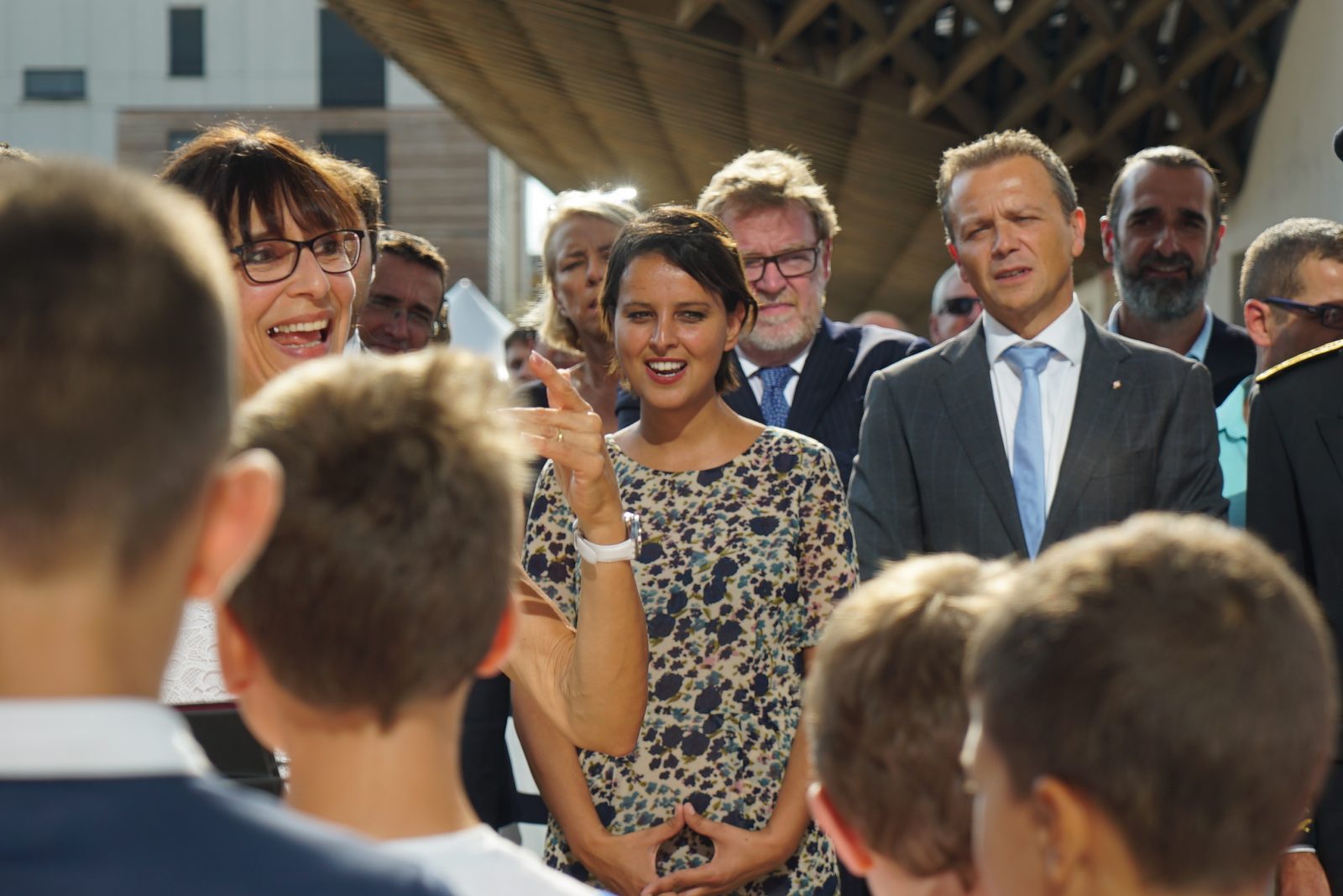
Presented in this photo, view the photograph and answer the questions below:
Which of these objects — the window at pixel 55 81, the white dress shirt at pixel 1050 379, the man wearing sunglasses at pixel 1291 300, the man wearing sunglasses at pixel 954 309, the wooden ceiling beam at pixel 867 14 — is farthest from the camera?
the window at pixel 55 81

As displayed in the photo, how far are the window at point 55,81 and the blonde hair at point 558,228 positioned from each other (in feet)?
106

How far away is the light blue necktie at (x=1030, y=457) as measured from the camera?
352 cm

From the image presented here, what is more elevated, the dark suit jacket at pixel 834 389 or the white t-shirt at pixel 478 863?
the dark suit jacket at pixel 834 389

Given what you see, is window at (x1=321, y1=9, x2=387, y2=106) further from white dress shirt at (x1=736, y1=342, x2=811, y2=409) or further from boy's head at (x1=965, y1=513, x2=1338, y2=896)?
boy's head at (x1=965, y1=513, x2=1338, y2=896)

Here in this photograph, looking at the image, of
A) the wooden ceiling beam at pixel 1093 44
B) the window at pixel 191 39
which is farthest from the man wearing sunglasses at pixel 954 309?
the window at pixel 191 39

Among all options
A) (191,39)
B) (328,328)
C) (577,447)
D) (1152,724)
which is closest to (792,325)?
(328,328)

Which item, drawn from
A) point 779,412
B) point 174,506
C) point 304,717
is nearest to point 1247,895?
point 304,717

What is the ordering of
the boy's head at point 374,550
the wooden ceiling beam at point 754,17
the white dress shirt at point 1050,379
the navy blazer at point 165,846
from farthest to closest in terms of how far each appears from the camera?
the wooden ceiling beam at point 754,17 → the white dress shirt at point 1050,379 → the boy's head at point 374,550 → the navy blazer at point 165,846

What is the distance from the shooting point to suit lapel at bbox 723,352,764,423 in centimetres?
442

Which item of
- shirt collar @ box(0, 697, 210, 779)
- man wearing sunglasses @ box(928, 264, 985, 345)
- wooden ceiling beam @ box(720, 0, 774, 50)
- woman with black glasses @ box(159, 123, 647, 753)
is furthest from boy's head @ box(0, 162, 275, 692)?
wooden ceiling beam @ box(720, 0, 774, 50)

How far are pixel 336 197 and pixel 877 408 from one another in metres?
1.35

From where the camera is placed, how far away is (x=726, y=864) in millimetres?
3018

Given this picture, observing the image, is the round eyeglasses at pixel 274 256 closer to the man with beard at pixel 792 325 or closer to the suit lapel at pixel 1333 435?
the man with beard at pixel 792 325

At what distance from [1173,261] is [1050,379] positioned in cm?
150
